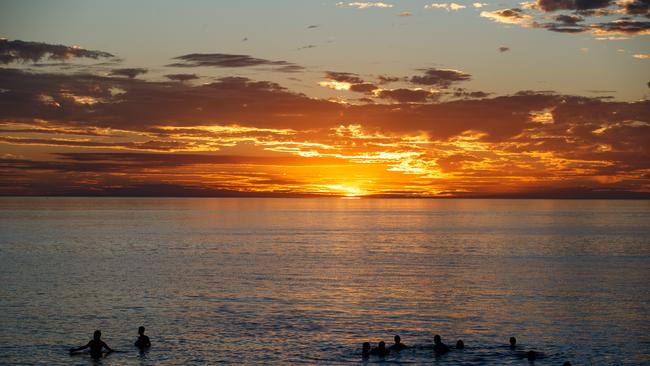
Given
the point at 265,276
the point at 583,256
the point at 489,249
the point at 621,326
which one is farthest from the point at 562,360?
the point at 489,249

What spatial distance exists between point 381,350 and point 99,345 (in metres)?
16.3

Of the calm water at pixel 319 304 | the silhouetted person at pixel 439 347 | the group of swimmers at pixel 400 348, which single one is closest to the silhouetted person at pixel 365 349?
the group of swimmers at pixel 400 348

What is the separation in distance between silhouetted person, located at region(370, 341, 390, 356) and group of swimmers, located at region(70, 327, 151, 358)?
1352 centimetres

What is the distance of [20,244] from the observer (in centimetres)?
12256

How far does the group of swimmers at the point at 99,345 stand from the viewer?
4022 cm

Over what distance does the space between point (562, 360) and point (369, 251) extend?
72389 mm

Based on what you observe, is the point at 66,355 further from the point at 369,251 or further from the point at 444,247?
the point at 444,247

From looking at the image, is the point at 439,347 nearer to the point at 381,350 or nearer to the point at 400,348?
the point at 400,348

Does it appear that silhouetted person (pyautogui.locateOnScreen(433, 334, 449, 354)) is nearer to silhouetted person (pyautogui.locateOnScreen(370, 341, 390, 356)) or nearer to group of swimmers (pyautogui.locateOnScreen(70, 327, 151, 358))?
silhouetted person (pyautogui.locateOnScreen(370, 341, 390, 356))

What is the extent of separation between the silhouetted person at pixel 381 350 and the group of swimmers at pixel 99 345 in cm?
1352

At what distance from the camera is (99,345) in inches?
1596

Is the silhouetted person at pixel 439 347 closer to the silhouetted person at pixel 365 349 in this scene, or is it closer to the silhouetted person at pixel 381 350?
the silhouetted person at pixel 381 350

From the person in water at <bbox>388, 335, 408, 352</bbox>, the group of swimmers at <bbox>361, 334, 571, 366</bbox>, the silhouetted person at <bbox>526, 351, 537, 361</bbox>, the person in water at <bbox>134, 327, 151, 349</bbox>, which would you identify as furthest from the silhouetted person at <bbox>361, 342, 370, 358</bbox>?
the person in water at <bbox>134, 327, 151, 349</bbox>

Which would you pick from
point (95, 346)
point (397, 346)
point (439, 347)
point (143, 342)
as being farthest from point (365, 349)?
point (95, 346)
